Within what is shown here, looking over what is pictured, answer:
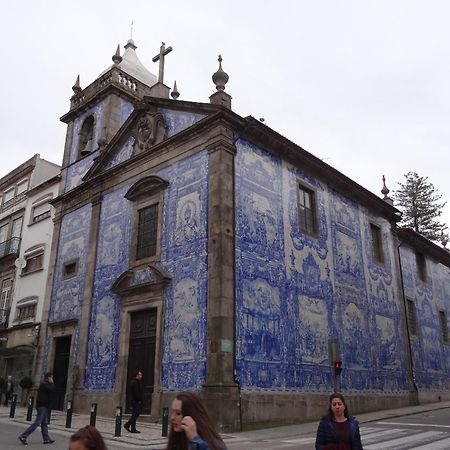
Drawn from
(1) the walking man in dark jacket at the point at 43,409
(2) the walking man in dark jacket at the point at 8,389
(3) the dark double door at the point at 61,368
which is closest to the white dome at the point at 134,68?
(3) the dark double door at the point at 61,368

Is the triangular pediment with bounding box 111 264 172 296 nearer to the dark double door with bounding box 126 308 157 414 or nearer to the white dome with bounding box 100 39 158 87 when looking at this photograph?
the dark double door with bounding box 126 308 157 414

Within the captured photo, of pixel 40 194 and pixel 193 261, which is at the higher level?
pixel 40 194

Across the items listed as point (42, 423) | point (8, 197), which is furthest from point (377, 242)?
point (8, 197)

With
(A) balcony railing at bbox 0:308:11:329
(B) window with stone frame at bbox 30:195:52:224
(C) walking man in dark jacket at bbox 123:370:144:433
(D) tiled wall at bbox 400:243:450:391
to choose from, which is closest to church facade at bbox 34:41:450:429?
(D) tiled wall at bbox 400:243:450:391

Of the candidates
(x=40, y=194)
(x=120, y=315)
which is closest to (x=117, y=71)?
(x=40, y=194)

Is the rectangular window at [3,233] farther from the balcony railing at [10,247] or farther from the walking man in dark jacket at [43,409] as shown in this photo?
the walking man in dark jacket at [43,409]

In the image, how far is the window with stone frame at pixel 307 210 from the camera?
16.0 meters

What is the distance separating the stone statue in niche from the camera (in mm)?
16031

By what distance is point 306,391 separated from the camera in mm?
13836

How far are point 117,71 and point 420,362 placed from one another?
658 inches

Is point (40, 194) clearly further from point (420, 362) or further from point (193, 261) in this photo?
point (420, 362)

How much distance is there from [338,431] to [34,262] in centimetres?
1895

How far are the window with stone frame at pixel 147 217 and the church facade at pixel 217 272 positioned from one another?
48 mm

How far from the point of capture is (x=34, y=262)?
2108 centimetres
